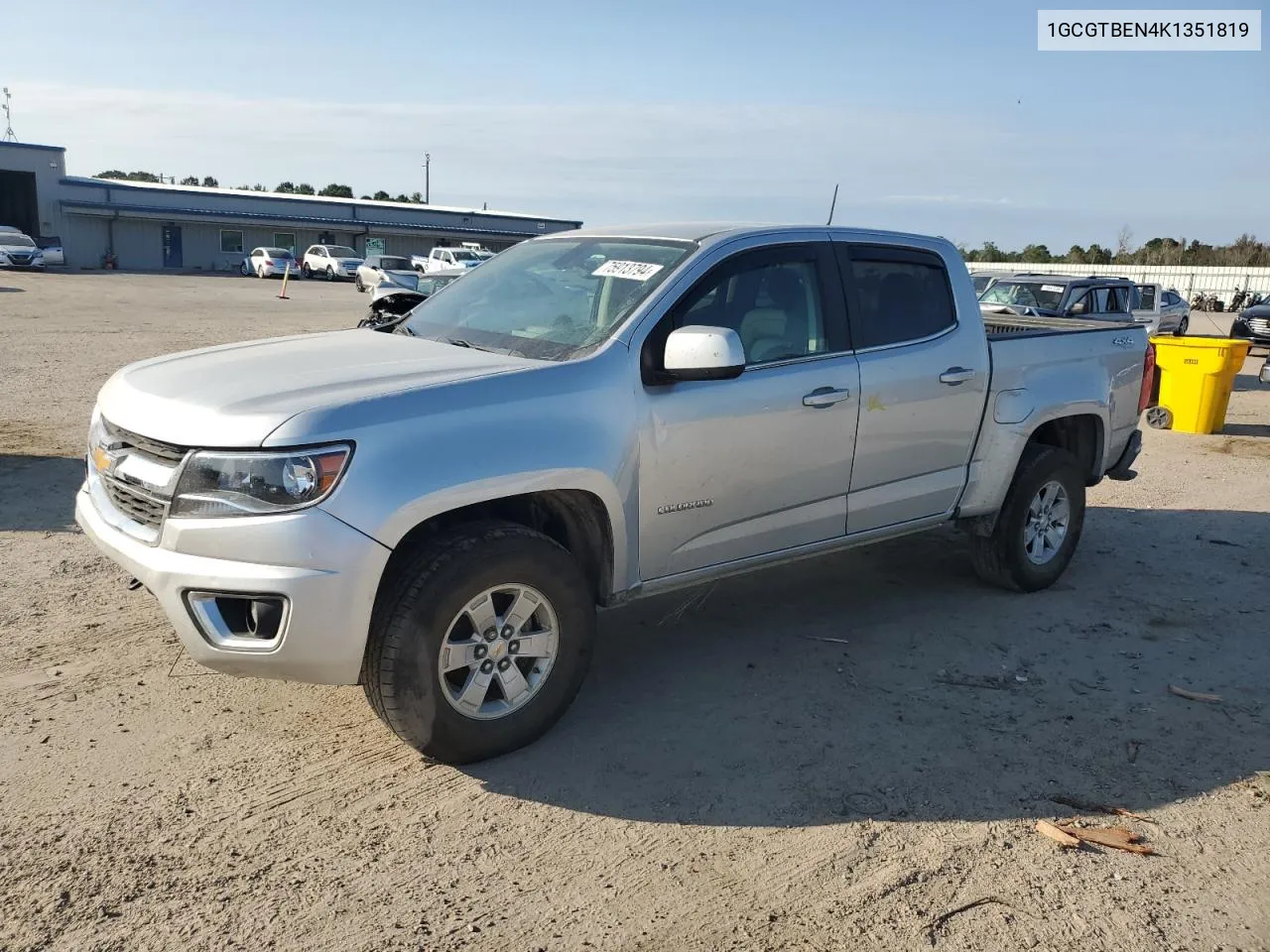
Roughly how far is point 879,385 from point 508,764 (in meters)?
2.39

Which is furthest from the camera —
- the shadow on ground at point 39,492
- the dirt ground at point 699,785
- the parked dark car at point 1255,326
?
the parked dark car at point 1255,326

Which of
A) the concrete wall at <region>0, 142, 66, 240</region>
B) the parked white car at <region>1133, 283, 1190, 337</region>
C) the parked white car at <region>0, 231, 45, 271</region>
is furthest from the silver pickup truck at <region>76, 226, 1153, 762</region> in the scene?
the concrete wall at <region>0, 142, 66, 240</region>

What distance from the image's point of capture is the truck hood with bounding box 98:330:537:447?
3.47 meters

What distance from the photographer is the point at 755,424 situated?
4445 mm

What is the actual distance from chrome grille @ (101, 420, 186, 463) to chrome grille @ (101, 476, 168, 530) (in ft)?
0.44

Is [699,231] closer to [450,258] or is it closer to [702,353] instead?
[702,353]

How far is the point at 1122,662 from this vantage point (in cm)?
516

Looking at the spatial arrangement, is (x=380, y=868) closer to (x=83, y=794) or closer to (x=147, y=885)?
(x=147, y=885)

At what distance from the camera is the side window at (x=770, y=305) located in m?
4.45

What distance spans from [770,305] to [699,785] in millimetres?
2107

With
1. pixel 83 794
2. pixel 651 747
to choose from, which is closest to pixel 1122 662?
Result: pixel 651 747

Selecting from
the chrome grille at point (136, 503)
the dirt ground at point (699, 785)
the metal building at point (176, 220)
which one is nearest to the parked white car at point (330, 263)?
the metal building at point (176, 220)

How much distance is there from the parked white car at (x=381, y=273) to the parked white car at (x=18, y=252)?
12.4 meters

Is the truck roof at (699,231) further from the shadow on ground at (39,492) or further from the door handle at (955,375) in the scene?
the shadow on ground at (39,492)
